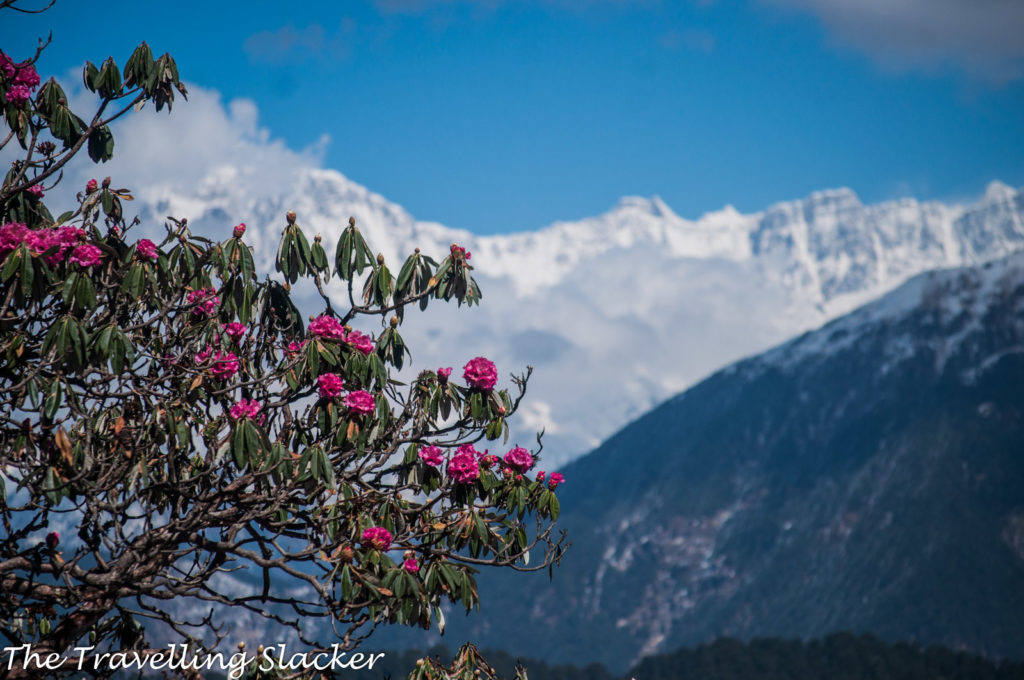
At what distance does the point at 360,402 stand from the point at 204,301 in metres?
2.48

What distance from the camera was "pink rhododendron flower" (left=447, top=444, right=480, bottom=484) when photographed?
13438 millimetres

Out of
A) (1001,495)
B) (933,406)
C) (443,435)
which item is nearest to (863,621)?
(1001,495)

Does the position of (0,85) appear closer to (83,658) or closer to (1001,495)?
(83,658)

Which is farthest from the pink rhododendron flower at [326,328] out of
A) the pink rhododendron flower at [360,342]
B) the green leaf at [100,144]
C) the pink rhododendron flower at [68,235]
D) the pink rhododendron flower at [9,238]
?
the green leaf at [100,144]

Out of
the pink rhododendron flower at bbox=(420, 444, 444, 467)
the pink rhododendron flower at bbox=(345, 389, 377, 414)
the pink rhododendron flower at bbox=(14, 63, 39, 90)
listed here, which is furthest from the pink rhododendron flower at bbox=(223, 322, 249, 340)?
the pink rhododendron flower at bbox=(14, 63, 39, 90)

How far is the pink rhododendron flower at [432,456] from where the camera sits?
13.9 metres

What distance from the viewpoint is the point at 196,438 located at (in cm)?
1418

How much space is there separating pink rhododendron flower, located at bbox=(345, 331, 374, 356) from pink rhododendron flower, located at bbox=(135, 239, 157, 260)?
8.40 ft

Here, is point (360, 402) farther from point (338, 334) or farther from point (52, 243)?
point (52, 243)

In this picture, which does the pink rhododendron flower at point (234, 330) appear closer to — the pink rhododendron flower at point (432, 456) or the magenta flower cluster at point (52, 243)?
the magenta flower cluster at point (52, 243)

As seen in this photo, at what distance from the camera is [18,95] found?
1508 cm

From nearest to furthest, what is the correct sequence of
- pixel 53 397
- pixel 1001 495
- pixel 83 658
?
pixel 53 397 → pixel 83 658 → pixel 1001 495

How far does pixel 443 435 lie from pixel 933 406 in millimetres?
194320

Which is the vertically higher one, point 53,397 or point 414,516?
point 53,397
